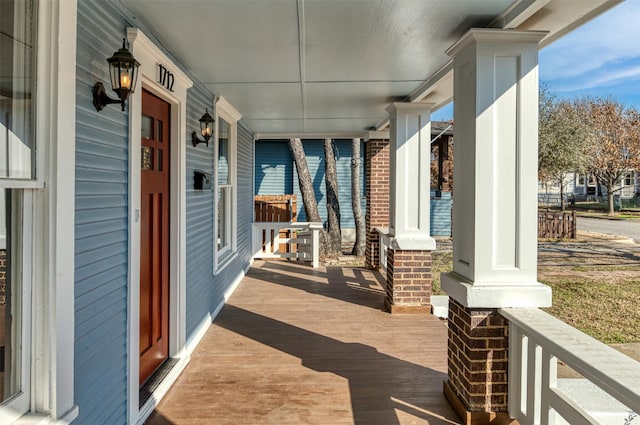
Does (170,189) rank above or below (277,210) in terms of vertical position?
above

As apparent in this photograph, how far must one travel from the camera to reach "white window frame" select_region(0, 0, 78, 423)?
1667mm

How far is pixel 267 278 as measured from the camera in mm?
7297

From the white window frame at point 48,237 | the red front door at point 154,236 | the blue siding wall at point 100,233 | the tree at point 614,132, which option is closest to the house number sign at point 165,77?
the red front door at point 154,236

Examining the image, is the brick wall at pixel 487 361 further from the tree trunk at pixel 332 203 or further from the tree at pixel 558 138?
the tree at pixel 558 138

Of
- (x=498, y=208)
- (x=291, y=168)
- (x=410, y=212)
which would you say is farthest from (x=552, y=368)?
(x=291, y=168)

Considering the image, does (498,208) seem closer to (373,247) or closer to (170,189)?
(170,189)

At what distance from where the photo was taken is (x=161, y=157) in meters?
3.38

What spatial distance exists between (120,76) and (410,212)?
3.77 metres

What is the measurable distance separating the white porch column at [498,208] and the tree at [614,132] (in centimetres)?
2330

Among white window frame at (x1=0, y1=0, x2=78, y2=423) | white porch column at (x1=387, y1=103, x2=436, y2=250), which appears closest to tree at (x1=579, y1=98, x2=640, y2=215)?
white porch column at (x1=387, y1=103, x2=436, y2=250)

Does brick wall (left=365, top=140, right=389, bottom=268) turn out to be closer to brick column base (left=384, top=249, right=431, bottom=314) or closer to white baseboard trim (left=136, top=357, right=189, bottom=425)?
brick column base (left=384, top=249, right=431, bottom=314)

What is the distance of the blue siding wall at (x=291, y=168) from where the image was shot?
12.8 metres

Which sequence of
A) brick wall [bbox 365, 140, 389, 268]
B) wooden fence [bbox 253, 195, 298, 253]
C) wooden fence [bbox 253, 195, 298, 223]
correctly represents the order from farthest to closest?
wooden fence [bbox 253, 195, 298, 223]
wooden fence [bbox 253, 195, 298, 253]
brick wall [bbox 365, 140, 389, 268]

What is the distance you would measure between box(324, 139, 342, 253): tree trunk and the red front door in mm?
8456
